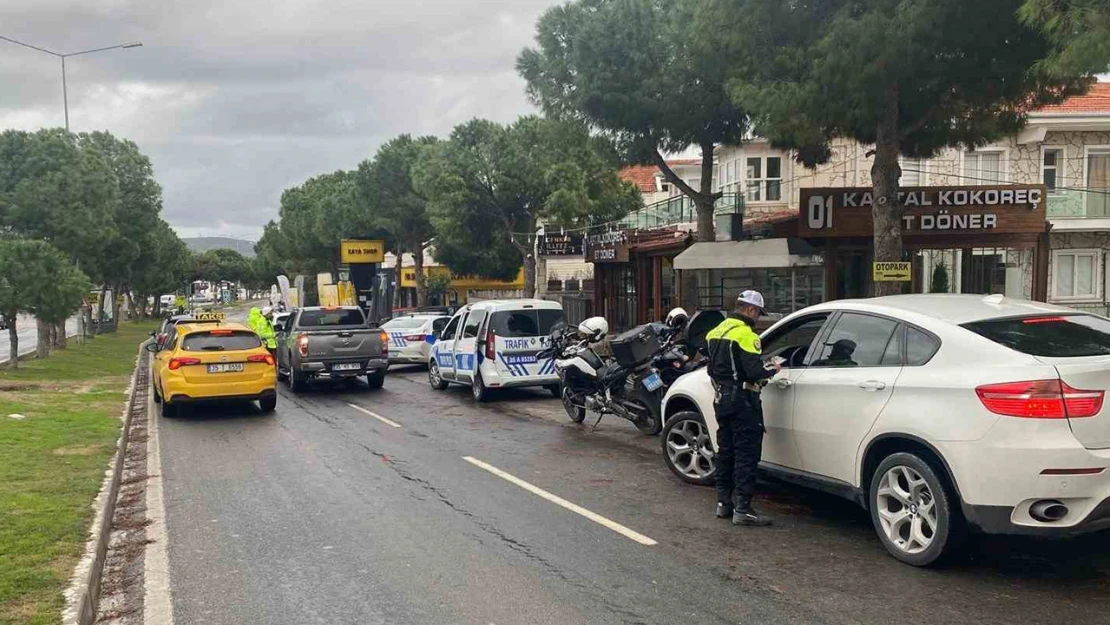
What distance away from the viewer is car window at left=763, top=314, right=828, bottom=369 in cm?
711

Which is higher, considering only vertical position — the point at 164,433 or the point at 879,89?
the point at 879,89

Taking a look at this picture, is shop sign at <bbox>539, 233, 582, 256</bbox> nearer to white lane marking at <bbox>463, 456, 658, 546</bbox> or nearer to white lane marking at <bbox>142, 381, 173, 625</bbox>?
white lane marking at <bbox>463, 456, 658, 546</bbox>

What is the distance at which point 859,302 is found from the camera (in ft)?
22.2

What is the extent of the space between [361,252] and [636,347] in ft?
120

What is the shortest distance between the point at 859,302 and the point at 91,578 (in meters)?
5.54

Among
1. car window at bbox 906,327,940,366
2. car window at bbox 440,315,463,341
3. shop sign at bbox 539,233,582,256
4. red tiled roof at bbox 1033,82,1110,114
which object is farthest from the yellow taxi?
red tiled roof at bbox 1033,82,1110,114

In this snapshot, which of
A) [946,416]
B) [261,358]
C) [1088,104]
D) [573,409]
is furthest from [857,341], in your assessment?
[1088,104]

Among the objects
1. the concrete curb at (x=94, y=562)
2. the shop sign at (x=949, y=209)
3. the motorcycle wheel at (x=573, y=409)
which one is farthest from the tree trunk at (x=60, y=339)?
the shop sign at (x=949, y=209)

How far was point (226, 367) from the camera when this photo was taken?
14.1 metres

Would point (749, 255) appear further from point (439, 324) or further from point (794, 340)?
point (794, 340)

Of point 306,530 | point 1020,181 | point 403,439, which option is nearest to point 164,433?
point 403,439

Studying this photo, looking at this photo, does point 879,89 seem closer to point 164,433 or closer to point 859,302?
point 859,302

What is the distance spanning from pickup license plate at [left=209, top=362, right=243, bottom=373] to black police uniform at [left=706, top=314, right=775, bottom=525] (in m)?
9.44

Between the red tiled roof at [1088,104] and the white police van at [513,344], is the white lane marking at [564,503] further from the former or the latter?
the red tiled roof at [1088,104]
